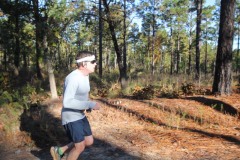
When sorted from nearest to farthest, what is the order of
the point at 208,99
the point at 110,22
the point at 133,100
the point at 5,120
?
the point at 5,120 → the point at 208,99 → the point at 133,100 → the point at 110,22

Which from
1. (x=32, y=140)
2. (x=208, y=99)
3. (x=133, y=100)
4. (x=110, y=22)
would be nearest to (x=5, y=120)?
(x=32, y=140)

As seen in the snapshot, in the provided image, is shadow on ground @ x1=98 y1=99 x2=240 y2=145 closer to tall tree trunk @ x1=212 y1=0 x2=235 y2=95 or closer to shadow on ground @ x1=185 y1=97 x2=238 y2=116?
shadow on ground @ x1=185 y1=97 x2=238 y2=116

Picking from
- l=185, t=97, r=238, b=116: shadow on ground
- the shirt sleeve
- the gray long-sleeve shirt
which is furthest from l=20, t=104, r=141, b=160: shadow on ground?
l=185, t=97, r=238, b=116: shadow on ground

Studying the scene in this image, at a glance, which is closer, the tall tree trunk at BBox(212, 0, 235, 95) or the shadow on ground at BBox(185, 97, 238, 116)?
the shadow on ground at BBox(185, 97, 238, 116)

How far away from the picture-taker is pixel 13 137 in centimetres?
597

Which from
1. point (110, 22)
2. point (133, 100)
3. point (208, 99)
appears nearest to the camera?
point (208, 99)

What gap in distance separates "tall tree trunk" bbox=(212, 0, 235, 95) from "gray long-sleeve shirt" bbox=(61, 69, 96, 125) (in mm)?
5673

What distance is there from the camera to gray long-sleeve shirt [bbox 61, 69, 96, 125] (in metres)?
3.57

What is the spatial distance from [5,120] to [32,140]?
3.63 feet

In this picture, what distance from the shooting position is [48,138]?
595 centimetres

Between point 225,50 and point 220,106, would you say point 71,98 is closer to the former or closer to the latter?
point 220,106

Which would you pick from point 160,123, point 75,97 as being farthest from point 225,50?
point 75,97

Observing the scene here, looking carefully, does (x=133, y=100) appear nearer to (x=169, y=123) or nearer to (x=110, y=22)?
(x=169, y=123)

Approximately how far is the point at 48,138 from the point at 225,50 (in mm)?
5630
